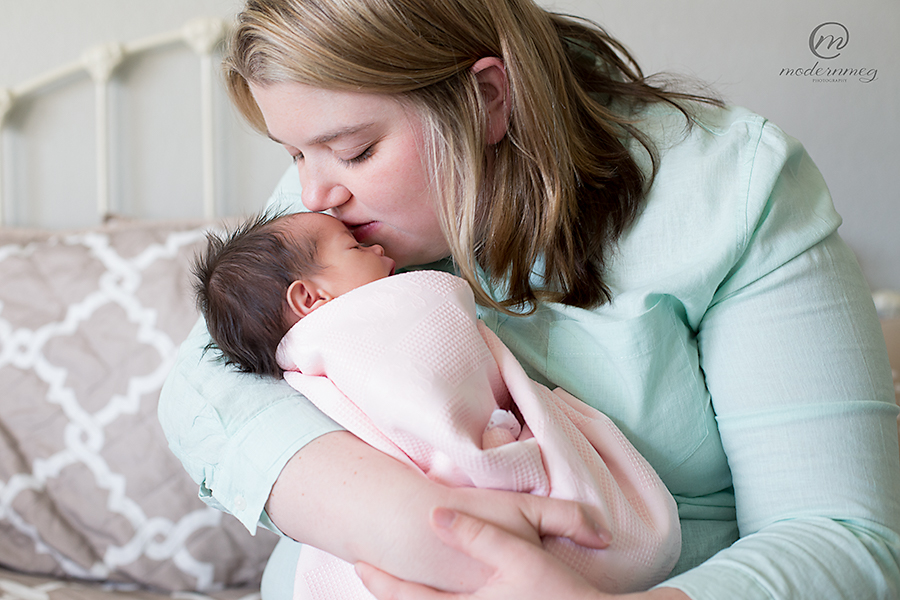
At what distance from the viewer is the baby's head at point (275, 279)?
0.81 metres

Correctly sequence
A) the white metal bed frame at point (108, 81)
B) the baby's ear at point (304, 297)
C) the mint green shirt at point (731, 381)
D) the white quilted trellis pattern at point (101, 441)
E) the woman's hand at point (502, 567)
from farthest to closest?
1. the white metal bed frame at point (108, 81)
2. the white quilted trellis pattern at point (101, 441)
3. the baby's ear at point (304, 297)
4. the mint green shirt at point (731, 381)
5. the woman's hand at point (502, 567)

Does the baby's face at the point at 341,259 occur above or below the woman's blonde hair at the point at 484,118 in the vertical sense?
below

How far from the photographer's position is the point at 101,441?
1.32 metres

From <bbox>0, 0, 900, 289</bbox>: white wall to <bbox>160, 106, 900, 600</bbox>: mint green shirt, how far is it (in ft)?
3.40

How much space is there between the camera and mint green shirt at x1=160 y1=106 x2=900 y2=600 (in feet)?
2.27

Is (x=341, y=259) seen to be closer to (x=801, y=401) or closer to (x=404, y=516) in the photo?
(x=404, y=516)

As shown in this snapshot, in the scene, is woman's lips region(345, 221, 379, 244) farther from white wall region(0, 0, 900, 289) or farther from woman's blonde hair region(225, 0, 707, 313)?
white wall region(0, 0, 900, 289)

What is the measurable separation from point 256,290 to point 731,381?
56 centimetres

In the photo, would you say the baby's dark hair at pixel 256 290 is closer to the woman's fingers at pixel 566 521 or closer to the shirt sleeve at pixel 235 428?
the shirt sleeve at pixel 235 428

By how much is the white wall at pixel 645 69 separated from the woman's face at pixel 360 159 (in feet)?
3.30

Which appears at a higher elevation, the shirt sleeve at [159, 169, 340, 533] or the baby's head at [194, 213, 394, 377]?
the baby's head at [194, 213, 394, 377]

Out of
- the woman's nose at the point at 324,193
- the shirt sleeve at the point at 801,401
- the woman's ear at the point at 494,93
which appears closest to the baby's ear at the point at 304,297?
the woman's nose at the point at 324,193

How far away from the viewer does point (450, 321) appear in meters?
0.72

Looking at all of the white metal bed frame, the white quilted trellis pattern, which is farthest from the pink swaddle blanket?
the white metal bed frame
